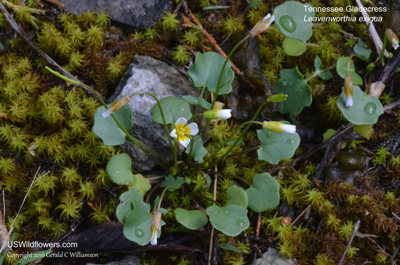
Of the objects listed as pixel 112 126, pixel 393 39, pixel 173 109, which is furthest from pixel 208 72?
pixel 393 39

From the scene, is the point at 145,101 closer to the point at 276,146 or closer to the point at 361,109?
the point at 276,146

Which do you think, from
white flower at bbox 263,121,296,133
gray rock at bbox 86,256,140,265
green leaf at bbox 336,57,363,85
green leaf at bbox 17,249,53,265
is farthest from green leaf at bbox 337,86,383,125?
green leaf at bbox 17,249,53,265

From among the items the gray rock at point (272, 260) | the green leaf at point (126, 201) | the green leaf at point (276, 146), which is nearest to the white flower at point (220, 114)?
the green leaf at point (276, 146)

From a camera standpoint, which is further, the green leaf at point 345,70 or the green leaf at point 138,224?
the green leaf at point 345,70

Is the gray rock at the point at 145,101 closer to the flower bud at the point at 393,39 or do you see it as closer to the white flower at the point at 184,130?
the white flower at the point at 184,130

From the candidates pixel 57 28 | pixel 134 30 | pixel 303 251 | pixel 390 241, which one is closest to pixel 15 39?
pixel 57 28

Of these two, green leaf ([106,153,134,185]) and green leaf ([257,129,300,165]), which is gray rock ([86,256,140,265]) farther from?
green leaf ([257,129,300,165])
